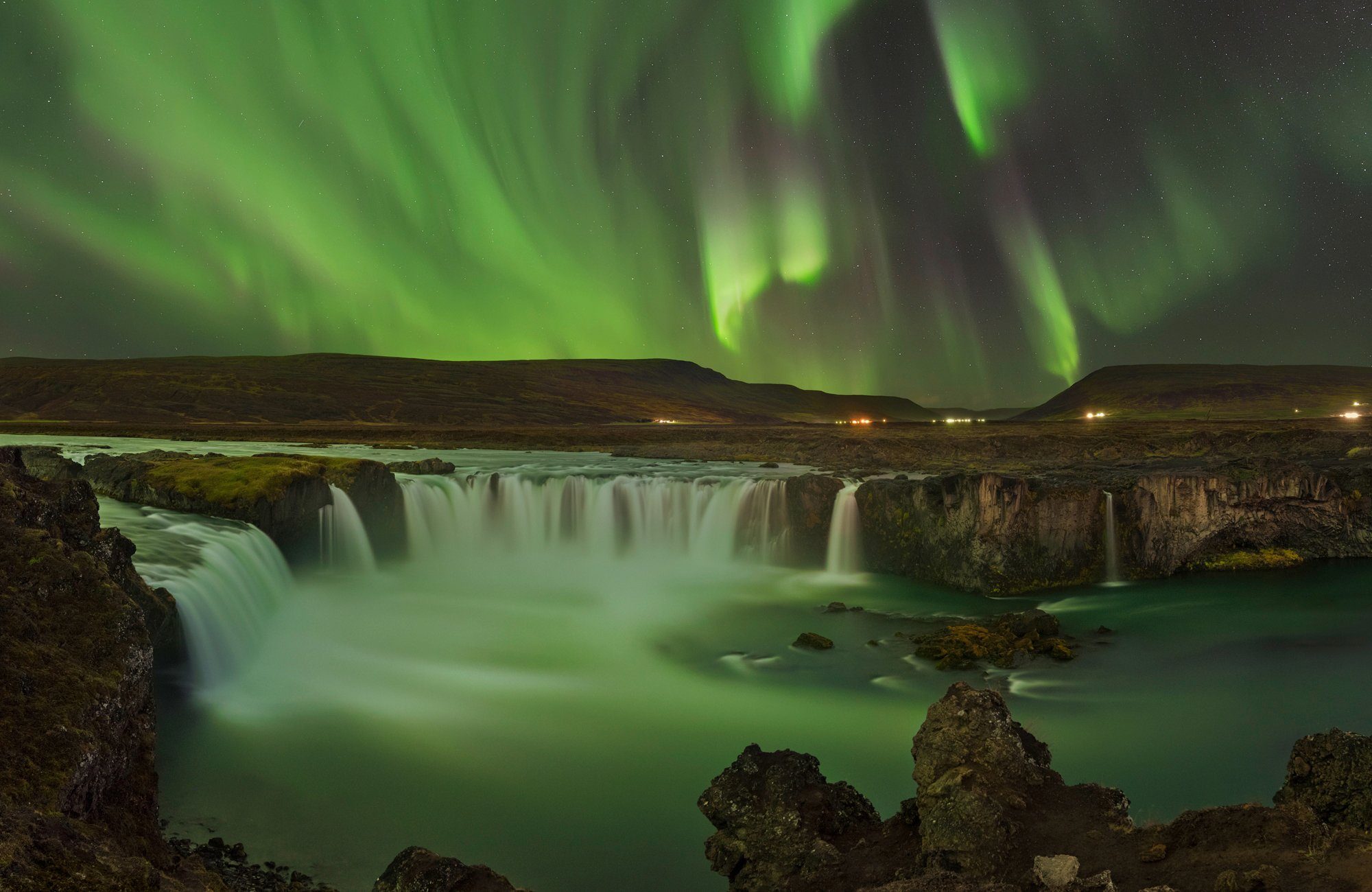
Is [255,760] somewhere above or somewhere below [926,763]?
below

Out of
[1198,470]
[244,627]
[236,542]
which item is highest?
[1198,470]

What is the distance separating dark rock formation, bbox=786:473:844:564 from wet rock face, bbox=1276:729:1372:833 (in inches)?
804

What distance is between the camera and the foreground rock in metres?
4.86

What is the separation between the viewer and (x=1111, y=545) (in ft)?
75.9

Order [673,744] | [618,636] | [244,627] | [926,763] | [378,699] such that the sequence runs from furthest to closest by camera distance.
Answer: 1. [618,636]
2. [244,627]
3. [378,699]
4. [673,744]
5. [926,763]

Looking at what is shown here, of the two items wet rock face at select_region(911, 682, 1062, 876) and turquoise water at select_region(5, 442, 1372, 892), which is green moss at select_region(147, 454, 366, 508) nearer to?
turquoise water at select_region(5, 442, 1372, 892)

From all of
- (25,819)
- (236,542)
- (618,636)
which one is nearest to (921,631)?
(618,636)

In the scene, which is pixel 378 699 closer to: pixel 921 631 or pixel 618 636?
pixel 618 636

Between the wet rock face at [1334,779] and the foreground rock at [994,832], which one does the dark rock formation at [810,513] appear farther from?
the wet rock face at [1334,779]

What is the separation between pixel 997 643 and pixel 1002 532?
6.01 meters

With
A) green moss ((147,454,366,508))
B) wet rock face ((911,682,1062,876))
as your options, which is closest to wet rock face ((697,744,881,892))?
wet rock face ((911,682,1062,876))

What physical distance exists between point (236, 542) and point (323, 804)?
9.60m

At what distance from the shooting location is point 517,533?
31.4 m

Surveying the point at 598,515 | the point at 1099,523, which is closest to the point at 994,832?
the point at 1099,523
